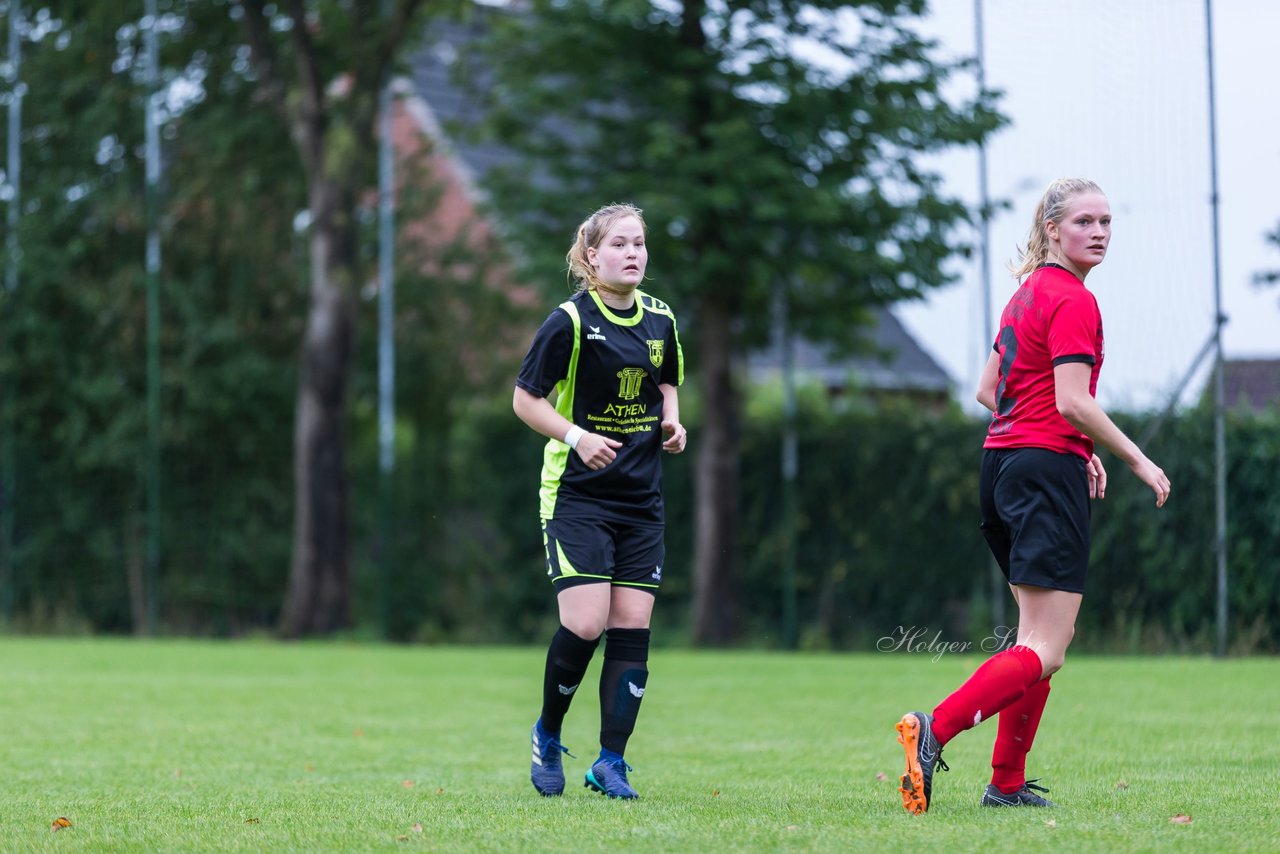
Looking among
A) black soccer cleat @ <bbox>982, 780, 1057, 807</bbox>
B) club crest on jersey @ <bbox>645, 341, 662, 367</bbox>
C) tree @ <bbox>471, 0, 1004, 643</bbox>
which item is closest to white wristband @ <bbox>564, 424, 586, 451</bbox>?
club crest on jersey @ <bbox>645, 341, 662, 367</bbox>

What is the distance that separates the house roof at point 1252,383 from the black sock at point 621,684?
9251 mm

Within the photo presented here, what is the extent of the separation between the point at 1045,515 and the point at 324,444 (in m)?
13.9

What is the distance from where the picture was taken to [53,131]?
19.2 meters

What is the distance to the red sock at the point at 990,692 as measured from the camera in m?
4.75

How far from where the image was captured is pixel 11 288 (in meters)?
18.9

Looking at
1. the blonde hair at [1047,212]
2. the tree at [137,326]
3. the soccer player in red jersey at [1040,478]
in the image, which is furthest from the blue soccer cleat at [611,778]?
the tree at [137,326]

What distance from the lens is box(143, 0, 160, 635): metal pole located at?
60.3 feet

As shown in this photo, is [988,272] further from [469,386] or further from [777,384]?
[469,386]

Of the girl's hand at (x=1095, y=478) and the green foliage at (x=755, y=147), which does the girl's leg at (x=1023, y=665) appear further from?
the green foliage at (x=755, y=147)

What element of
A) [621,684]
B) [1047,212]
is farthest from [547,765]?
[1047,212]

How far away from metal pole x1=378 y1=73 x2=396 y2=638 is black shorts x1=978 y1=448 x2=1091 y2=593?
13699 mm

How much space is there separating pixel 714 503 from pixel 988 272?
341cm

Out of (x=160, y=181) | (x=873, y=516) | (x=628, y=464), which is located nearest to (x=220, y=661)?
(x=873, y=516)

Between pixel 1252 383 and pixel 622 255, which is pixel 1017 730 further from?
pixel 1252 383
